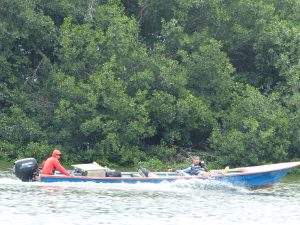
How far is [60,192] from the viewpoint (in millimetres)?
25078

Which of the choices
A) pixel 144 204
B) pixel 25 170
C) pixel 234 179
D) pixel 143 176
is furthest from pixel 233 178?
pixel 25 170

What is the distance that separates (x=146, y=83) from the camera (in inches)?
1421

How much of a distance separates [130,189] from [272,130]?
9.97m

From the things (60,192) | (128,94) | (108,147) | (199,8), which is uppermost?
(199,8)

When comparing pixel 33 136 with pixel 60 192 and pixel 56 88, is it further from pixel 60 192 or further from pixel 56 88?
pixel 60 192

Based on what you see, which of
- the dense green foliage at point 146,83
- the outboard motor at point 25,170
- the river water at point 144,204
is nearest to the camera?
the river water at point 144,204

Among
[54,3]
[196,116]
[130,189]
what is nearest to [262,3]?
[196,116]

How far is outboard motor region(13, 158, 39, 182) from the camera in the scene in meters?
26.1

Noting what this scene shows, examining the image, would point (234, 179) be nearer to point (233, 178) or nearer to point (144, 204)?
point (233, 178)

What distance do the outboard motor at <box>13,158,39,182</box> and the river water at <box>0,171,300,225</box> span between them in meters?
0.24

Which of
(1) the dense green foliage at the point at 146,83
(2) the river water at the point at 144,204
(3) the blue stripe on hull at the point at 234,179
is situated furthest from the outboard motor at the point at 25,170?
(1) the dense green foliage at the point at 146,83

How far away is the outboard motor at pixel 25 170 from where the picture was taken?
26.1 metres

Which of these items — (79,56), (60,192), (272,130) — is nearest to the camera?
(60,192)

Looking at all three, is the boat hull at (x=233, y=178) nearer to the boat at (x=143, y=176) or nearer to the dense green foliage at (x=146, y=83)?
the boat at (x=143, y=176)
